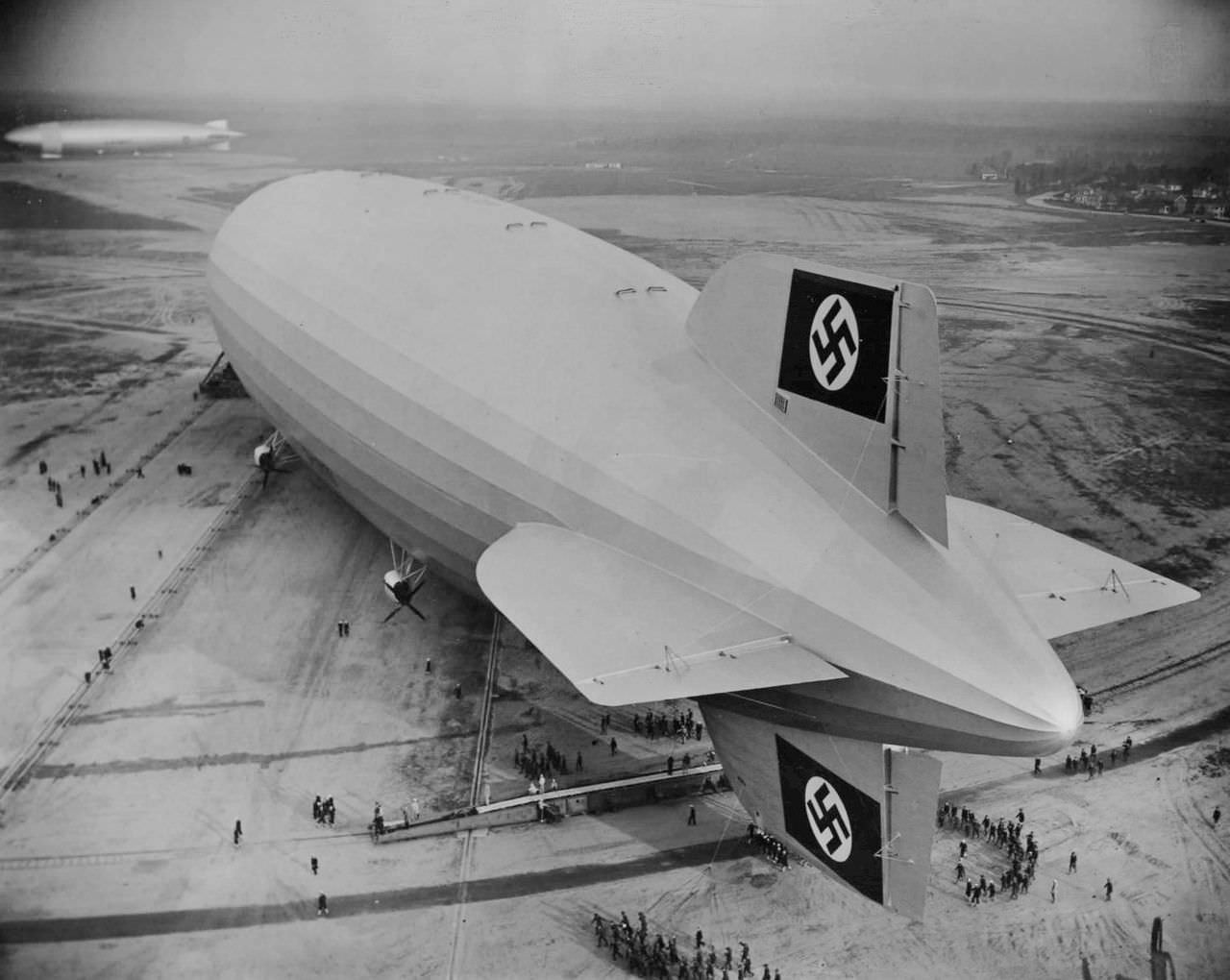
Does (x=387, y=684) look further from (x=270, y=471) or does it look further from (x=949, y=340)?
(x=949, y=340)

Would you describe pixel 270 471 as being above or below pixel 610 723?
above

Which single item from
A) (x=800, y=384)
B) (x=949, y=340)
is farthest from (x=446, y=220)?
(x=949, y=340)

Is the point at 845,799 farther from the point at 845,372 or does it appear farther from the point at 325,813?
the point at 325,813

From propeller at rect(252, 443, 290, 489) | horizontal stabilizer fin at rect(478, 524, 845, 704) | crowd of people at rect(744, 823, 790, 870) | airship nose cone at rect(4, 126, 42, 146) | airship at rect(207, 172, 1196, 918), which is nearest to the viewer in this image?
horizontal stabilizer fin at rect(478, 524, 845, 704)

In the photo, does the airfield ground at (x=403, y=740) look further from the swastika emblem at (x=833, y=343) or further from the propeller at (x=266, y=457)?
the swastika emblem at (x=833, y=343)

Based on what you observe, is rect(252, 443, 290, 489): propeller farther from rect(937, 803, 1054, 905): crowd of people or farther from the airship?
rect(937, 803, 1054, 905): crowd of people

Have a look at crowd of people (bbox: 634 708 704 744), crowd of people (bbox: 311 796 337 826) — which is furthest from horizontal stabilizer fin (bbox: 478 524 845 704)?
crowd of people (bbox: 634 708 704 744)

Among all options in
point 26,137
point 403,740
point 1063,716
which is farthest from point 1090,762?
point 26,137
